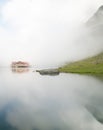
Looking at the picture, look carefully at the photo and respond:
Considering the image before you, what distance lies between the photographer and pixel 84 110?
55.4 metres

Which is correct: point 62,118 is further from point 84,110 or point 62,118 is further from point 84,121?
point 84,110

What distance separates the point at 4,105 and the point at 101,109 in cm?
2148

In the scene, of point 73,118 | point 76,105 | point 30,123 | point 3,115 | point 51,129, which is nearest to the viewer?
point 51,129

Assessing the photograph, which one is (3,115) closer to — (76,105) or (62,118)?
(62,118)

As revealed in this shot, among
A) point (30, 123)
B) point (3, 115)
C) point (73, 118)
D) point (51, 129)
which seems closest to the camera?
point (51, 129)

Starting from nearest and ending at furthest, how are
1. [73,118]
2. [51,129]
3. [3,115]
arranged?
[51,129] → [73,118] → [3,115]

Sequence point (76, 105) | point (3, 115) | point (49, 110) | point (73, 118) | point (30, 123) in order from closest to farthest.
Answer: point (30, 123)
point (73, 118)
point (3, 115)
point (49, 110)
point (76, 105)

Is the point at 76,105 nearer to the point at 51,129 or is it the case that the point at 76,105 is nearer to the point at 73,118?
the point at 73,118

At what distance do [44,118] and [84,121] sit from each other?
6.59m

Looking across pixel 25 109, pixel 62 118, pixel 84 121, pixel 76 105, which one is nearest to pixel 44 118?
pixel 62 118

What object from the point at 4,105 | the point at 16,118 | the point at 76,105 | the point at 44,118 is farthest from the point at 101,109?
the point at 4,105

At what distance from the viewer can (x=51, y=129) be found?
39000mm

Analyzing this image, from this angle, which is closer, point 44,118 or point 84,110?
point 44,118

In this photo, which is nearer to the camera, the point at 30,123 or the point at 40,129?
the point at 40,129
